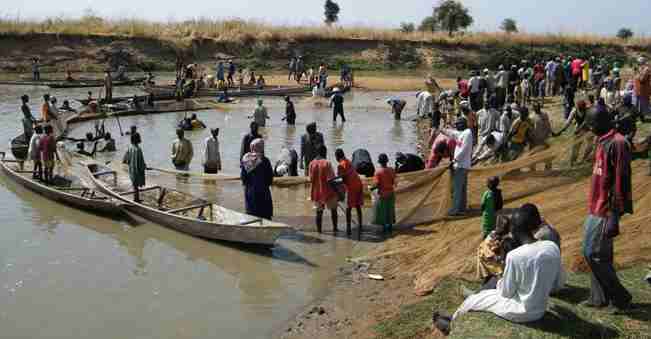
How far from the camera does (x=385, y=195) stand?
10.5m

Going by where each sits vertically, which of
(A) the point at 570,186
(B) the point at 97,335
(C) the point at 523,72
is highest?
(C) the point at 523,72

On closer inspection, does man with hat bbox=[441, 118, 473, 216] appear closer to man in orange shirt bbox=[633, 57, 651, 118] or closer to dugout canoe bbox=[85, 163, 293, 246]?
dugout canoe bbox=[85, 163, 293, 246]

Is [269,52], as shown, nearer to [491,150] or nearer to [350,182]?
[491,150]

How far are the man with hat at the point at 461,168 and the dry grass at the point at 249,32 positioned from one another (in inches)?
1658

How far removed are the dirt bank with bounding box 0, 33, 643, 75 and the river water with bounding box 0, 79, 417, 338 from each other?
34.7 metres

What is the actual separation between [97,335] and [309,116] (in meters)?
19.6

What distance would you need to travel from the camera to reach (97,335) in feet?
25.2

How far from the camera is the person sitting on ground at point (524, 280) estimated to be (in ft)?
17.7

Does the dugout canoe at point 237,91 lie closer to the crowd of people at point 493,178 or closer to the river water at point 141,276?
the crowd of people at point 493,178

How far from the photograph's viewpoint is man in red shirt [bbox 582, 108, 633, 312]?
18.3ft

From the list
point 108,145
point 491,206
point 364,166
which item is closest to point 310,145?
point 364,166

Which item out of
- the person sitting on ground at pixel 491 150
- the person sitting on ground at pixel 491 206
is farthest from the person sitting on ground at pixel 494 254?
the person sitting on ground at pixel 491 150

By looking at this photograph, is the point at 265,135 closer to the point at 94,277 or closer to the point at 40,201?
the point at 40,201

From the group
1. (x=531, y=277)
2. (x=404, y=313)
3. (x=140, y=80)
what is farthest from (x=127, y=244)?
(x=140, y=80)
